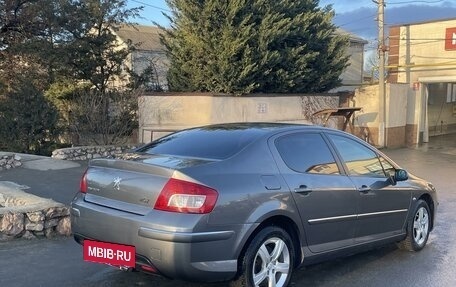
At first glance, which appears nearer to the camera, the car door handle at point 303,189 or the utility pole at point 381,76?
the car door handle at point 303,189

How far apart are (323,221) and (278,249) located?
59 cm

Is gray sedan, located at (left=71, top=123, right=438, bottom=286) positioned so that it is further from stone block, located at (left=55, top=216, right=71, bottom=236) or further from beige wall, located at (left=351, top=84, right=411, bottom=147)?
beige wall, located at (left=351, top=84, right=411, bottom=147)

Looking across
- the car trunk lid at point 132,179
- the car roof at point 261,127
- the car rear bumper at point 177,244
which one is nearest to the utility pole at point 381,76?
the car roof at point 261,127

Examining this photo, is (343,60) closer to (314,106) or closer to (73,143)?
(314,106)

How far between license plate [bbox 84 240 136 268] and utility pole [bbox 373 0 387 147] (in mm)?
16722

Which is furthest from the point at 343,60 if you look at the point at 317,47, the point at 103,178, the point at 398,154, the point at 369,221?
the point at 103,178

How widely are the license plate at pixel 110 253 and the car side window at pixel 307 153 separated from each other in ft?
5.18

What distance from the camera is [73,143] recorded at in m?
14.6

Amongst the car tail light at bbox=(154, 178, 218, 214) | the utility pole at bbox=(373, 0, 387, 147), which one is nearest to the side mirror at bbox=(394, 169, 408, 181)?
the car tail light at bbox=(154, 178, 218, 214)

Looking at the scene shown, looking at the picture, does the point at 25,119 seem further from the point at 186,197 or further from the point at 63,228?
the point at 186,197

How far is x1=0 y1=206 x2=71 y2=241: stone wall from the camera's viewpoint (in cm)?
601

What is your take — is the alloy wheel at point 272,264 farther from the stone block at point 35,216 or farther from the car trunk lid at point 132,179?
the stone block at point 35,216

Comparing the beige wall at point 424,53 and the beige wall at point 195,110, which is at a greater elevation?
the beige wall at point 424,53

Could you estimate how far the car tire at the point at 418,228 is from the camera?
6.05 meters
